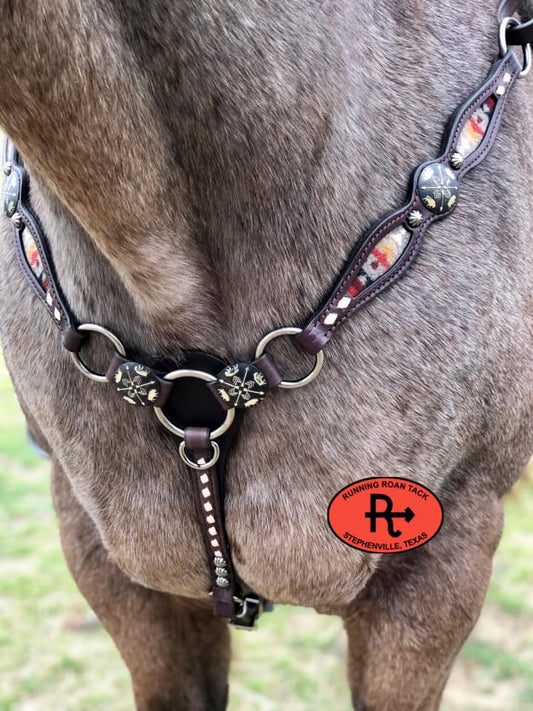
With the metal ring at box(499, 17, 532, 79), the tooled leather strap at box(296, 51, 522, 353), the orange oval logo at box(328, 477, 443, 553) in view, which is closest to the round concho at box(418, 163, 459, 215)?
the tooled leather strap at box(296, 51, 522, 353)

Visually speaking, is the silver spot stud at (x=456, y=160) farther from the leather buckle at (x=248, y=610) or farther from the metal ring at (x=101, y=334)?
the leather buckle at (x=248, y=610)

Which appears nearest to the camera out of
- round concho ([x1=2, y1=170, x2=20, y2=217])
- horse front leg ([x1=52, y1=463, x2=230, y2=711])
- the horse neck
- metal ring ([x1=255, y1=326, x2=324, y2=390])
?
the horse neck

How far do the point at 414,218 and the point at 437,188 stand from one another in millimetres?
35

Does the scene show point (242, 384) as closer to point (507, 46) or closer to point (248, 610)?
point (248, 610)

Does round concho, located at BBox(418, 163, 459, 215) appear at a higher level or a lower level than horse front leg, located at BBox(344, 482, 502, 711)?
higher

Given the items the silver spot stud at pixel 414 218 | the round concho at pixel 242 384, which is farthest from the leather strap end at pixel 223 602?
the silver spot stud at pixel 414 218

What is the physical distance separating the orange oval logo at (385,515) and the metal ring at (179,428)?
0.13 metres

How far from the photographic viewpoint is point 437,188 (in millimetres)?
839

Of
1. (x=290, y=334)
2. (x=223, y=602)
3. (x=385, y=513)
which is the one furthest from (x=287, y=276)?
(x=223, y=602)

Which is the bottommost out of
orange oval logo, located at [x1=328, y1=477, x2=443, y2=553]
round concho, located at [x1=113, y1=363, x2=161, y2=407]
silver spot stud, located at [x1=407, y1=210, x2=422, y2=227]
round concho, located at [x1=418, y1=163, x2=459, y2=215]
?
orange oval logo, located at [x1=328, y1=477, x2=443, y2=553]

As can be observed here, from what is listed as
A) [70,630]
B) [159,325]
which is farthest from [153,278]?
[70,630]

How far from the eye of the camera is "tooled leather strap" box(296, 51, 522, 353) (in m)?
0.83

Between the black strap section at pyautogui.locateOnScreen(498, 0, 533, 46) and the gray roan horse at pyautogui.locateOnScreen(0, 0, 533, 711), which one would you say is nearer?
the gray roan horse at pyautogui.locateOnScreen(0, 0, 533, 711)

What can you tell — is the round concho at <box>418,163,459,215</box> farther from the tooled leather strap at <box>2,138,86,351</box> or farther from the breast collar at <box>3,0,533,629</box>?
the tooled leather strap at <box>2,138,86,351</box>
